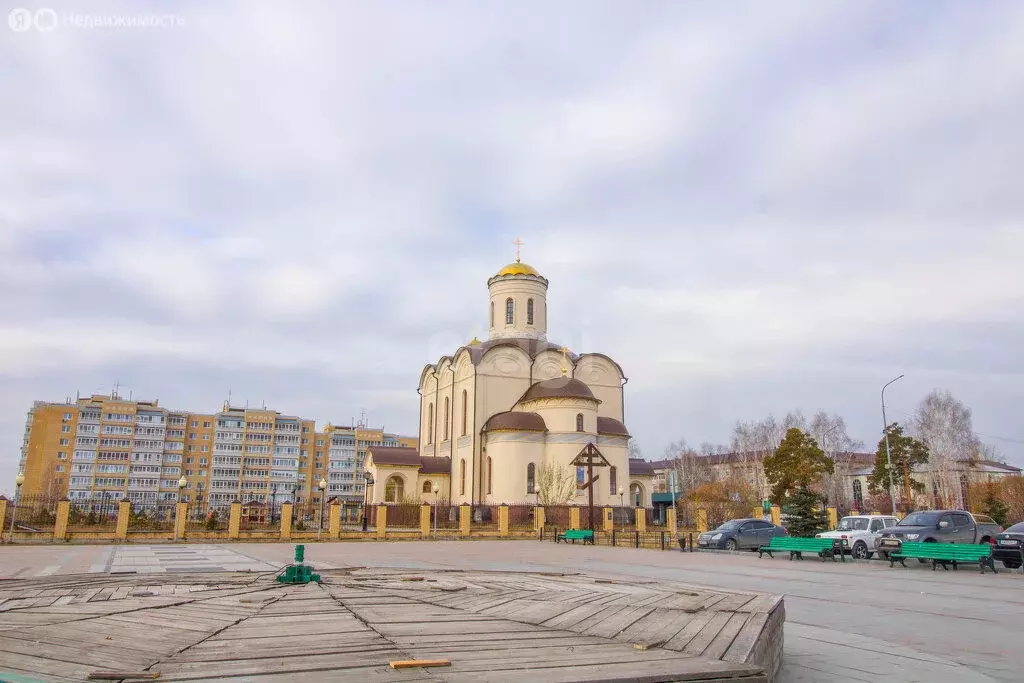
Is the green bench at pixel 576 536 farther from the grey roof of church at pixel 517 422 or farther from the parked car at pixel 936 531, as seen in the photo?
the parked car at pixel 936 531

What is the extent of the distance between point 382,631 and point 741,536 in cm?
2027

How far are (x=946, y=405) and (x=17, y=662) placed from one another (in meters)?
55.6

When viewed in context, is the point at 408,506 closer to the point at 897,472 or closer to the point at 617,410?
the point at 617,410

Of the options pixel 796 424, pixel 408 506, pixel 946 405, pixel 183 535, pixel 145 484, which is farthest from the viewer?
pixel 145 484

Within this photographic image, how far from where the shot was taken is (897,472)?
49.0 m

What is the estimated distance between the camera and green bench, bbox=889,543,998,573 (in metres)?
14.2

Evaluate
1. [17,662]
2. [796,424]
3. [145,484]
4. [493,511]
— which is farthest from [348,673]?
[145,484]

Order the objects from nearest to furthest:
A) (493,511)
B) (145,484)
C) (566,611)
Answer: (566,611)
(493,511)
(145,484)

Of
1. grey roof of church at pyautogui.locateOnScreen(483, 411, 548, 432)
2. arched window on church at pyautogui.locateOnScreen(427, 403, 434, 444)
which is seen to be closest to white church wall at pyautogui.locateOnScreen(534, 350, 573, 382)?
grey roof of church at pyautogui.locateOnScreen(483, 411, 548, 432)

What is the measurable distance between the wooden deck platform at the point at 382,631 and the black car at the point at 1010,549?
39.2 ft

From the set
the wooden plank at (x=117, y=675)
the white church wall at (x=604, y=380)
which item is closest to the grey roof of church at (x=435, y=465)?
the white church wall at (x=604, y=380)

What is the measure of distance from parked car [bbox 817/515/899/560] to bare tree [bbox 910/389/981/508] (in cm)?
2898

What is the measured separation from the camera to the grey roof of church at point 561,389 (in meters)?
38.4

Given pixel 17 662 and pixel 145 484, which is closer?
pixel 17 662
